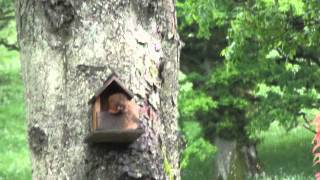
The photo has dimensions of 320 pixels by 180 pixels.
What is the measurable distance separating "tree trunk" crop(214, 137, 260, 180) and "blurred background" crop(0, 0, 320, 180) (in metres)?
0.14

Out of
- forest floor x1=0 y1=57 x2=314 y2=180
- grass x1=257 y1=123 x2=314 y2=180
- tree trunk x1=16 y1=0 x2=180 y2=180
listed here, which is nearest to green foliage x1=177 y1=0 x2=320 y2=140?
forest floor x1=0 y1=57 x2=314 y2=180

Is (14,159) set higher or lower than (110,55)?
lower

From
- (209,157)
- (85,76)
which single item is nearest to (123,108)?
(85,76)

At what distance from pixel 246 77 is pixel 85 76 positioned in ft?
24.4

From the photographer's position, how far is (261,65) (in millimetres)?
9539

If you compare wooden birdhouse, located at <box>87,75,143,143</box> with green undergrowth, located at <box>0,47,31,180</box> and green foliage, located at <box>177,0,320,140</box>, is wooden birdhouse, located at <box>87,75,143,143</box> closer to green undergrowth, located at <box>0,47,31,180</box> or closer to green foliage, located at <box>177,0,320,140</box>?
green foliage, located at <box>177,0,320,140</box>

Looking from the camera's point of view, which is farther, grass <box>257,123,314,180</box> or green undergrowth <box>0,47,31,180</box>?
green undergrowth <box>0,47,31,180</box>

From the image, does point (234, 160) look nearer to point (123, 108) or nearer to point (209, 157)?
point (209, 157)

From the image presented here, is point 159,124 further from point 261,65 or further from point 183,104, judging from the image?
point 183,104

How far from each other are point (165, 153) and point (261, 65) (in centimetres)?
663

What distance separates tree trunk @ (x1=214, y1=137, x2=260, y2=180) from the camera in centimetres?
1253

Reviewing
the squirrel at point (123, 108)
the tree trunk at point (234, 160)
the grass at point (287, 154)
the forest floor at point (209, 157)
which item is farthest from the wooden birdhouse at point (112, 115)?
the tree trunk at point (234, 160)

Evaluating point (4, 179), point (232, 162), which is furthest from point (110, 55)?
point (4, 179)

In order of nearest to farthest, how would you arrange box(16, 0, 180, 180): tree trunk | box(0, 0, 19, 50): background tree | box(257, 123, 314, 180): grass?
box(16, 0, 180, 180): tree trunk, box(257, 123, 314, 180): grass, box(0, 0, 19, 50): background tree
